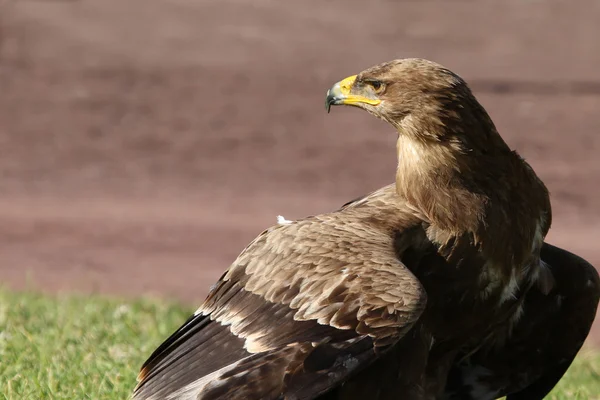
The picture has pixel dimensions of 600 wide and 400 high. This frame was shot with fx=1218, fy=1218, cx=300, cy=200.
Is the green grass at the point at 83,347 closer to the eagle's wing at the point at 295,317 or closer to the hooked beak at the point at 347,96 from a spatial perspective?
the eagle's wing at the point at 295,317

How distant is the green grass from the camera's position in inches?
220

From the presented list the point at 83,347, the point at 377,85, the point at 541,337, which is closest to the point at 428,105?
the point at 377,85

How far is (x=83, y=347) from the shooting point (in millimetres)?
6426

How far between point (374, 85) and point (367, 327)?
1.19 m

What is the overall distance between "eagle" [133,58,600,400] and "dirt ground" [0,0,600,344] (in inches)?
270

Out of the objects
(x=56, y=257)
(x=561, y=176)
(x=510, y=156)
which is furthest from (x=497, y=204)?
(x=561, y=176)

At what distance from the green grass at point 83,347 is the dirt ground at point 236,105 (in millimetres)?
4181

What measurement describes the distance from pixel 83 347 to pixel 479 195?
2604 millimetres

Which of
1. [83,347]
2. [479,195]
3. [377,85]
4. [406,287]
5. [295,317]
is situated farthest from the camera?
[83,347]

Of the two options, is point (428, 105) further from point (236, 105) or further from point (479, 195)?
point (236, 105)

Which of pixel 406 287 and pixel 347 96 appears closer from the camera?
pixel 406 287

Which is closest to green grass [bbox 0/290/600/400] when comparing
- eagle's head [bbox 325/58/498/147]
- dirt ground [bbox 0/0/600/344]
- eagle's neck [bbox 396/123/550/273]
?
eagle's neck [bbox 396/123/550/273]

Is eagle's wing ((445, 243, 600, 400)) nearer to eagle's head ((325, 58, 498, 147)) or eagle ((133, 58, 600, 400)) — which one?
eagle ((133, 58, 600, 400))

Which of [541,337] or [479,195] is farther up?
[479,195]
